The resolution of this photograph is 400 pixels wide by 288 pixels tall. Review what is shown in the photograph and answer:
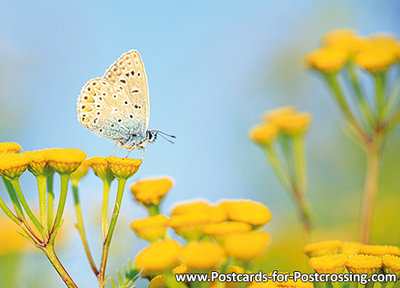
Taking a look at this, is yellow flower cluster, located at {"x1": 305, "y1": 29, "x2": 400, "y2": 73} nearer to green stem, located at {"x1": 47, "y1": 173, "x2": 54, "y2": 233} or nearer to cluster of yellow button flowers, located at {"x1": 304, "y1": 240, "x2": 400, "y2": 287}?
cluster of yellow button flowers, located at {"x1": 304, "y1": 240, "x2": 400, "y2": 287}

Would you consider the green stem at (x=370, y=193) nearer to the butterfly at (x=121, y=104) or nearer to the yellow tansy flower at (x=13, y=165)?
the butterfly at (x=121, y=104)

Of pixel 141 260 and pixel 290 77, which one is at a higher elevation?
pixel 290 77

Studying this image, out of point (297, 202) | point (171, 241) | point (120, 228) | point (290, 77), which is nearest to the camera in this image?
point (171, 241)

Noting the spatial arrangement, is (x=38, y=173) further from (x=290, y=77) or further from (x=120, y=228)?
(x=290, y=77)

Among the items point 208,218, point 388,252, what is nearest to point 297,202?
point 388,252

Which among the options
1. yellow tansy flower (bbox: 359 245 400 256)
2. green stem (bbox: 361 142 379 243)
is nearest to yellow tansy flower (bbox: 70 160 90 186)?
yellow tansy flower (bbox: 359 245 400 256)

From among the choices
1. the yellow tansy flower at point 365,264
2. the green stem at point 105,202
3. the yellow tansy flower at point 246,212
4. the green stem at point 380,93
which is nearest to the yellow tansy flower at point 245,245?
the yellow tansy flower at point 246,212
